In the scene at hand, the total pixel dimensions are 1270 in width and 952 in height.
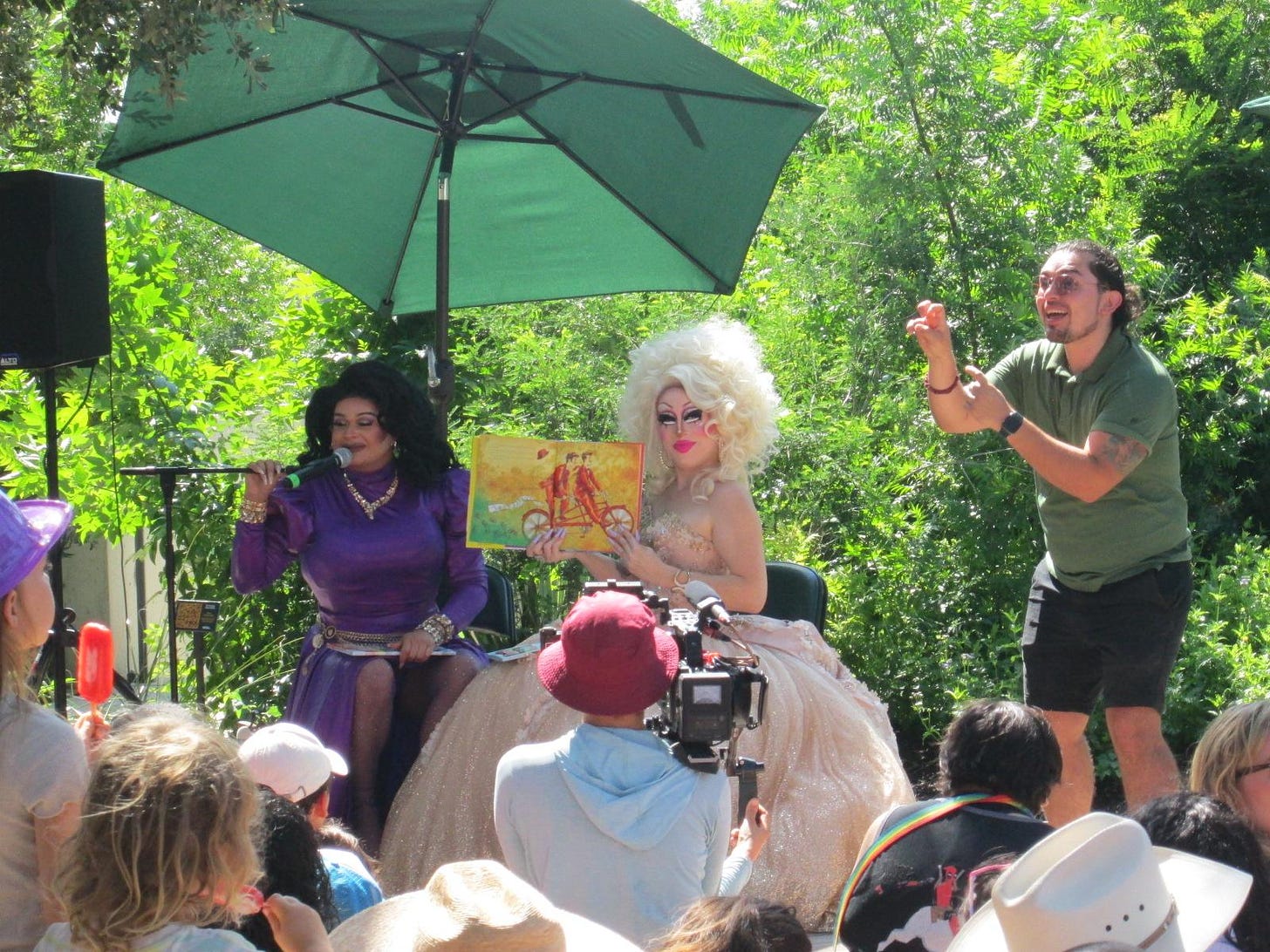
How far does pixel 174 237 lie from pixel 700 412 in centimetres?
855

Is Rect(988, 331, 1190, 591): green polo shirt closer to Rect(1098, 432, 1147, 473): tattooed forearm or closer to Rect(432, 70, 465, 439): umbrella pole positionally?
Rect(1098, 432, 1147, 473): tattooed forearm

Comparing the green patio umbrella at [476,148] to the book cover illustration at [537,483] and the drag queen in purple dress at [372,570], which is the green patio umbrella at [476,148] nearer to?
the drag queen in purple dress at [372,570]

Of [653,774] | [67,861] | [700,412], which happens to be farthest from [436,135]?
[67,861]

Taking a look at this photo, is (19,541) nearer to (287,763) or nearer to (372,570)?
(287,763)

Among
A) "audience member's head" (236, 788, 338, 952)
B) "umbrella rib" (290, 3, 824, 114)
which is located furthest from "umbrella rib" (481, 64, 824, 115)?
"audience member's head" (236, 788, 338, 952)

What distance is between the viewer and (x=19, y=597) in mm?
2334

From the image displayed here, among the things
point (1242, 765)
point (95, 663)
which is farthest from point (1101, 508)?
point (95, 663)

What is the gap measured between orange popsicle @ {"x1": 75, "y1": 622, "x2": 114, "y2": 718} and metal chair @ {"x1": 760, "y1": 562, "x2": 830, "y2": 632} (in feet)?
7.39

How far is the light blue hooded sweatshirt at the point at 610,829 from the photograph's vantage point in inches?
96.6

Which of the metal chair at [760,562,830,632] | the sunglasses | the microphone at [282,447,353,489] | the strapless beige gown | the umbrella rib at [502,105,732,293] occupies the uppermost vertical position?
the umbrella rib at [502,105,732,293]

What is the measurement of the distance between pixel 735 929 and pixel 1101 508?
2.49m

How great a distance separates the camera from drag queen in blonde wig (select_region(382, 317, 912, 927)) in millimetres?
3936

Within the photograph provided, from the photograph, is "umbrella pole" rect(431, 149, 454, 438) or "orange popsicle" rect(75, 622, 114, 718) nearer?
"orange popsicle" rect(75, 622, 114, 718)

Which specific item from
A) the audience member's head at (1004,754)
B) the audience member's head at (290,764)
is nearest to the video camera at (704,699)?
the audience member's head at (1004,754)
